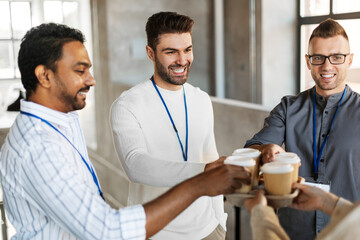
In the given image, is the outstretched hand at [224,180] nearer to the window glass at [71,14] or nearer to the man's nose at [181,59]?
the man's nose at [181,59]

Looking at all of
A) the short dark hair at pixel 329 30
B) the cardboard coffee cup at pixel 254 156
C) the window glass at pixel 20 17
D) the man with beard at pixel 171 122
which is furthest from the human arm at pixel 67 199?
the window glass at pixel 20 17

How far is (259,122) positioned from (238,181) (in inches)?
Answer: 84.1

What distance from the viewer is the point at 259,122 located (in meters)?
3.37

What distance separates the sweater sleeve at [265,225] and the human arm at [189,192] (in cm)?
13

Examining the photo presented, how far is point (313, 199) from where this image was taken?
1.35m

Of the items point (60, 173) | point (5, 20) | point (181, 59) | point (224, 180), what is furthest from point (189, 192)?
point (5, 20)

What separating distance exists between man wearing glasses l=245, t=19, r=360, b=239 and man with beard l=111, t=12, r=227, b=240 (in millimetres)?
272

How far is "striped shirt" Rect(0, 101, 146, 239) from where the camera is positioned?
3.91 ft

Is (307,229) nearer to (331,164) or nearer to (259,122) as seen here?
(331,164)

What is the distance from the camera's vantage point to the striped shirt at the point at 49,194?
3.91ft

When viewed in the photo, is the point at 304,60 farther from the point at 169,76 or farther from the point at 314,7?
→ the point at 169,76

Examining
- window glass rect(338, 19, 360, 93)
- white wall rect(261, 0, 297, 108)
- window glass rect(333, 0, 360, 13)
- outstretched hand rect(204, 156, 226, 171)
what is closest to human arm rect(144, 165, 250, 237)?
outstretched hand rect(204, 156, 226, 171)

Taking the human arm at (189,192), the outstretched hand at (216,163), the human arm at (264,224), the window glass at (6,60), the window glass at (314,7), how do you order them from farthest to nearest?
the window glass at (6,60)
the window glass at (314,7)
the outstretched hand at (216,163)
the human arm at (189,192)
the human arm at (264,224)

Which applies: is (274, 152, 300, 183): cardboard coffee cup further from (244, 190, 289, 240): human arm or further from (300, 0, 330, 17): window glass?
(300, 0, 330, 17): window glass
